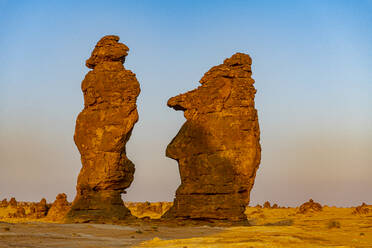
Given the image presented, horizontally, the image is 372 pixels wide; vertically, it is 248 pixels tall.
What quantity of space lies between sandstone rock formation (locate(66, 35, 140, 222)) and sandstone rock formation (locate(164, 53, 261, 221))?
2.42 meters

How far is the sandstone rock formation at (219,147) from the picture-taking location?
79.7ft

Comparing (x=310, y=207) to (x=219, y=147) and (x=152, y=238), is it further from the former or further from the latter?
(x=152, y=238)

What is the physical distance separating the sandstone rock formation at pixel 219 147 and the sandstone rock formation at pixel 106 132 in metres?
2.42

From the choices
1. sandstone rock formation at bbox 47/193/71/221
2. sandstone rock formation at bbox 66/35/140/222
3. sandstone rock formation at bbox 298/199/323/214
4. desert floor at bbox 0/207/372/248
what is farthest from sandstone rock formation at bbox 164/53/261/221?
sandstone rock formation at bbox 298/199/323/214

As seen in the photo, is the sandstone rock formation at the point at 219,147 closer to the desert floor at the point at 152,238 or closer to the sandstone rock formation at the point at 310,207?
the desert floor at the point at 152,238

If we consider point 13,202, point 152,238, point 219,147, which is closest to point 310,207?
point 219,147

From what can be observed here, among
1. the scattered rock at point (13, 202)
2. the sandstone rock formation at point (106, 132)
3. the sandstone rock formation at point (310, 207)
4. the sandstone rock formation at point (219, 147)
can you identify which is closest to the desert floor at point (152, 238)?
the sandstone rock formation at point (219, 147)

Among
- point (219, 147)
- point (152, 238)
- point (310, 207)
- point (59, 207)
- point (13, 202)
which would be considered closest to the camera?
point (152, 238)

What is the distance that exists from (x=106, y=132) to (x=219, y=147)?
17.5ft

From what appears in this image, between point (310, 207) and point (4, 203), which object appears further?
point (4, 203)

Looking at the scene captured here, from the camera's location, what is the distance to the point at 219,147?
24.9 m

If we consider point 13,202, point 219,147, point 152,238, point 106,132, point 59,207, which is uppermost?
point 106,132

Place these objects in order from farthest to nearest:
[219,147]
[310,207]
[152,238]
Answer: [310,207] < [219,147] < [152,238]

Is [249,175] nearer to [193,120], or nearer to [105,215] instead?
[193,120]
